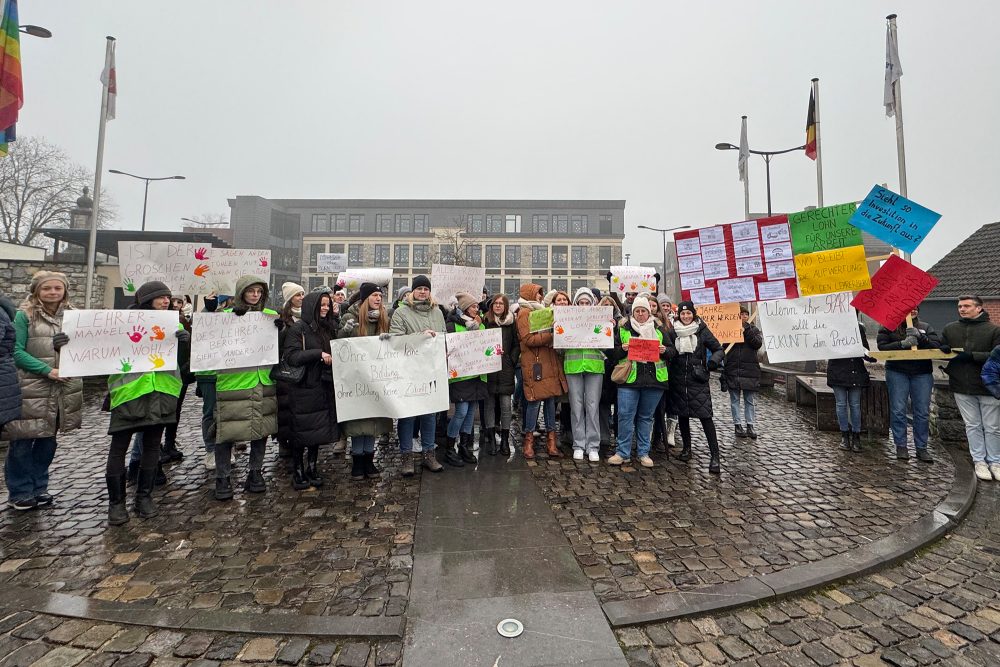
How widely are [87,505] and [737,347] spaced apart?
331 inches

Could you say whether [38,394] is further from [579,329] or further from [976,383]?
[976,383]

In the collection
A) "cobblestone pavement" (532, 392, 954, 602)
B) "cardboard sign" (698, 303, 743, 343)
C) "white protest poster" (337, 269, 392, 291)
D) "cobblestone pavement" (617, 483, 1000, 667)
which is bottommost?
"cobblestone pavement" (617, 483, 1000, 667)

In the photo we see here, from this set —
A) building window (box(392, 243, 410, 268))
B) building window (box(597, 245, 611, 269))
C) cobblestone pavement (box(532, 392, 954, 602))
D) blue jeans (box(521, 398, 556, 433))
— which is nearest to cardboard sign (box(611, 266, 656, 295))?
cobblestone pavement (box(532, 392, 954, 602))

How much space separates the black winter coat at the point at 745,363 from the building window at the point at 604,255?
64.9 meters

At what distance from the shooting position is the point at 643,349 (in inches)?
215

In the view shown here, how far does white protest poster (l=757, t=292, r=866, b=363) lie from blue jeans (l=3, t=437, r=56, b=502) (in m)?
8.27

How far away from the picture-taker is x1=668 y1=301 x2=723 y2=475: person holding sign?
18.3 feet

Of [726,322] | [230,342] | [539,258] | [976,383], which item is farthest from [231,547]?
[539,258]

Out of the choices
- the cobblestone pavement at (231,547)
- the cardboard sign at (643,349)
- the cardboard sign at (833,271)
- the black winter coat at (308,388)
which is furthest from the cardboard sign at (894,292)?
the black winter coat at (308,388)

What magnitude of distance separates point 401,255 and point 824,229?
68.8 meters

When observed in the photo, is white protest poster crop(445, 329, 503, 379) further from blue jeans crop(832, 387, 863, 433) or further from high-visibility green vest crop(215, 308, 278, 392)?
blue jeans crop(832, 387, 863, 433)

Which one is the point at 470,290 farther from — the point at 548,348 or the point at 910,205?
the point at 910,205

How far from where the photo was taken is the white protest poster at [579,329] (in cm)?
556

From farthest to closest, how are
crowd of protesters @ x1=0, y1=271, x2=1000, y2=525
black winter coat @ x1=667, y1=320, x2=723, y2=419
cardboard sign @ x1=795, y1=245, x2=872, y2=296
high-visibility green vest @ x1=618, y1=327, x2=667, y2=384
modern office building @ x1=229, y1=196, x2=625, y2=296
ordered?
modern office building @ x1=229, y1=196, x2=625, y2=296, cardboard sign @ x1=795, y1=245, x2=872, y2=296, black winter coat @ x1=667, y1=320, x2=723, y2=419, high-visibility green vest @ x1=618, y1=327, x2=667, y2=384, crowd of protesters @ x1=0, y1=271, x2=1000, y2=525
